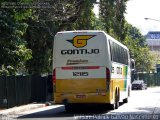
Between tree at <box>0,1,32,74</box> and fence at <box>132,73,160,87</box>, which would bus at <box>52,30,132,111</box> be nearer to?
tree at <box>0,1,32,74</box>

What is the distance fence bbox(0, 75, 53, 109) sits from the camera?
26.8 meters

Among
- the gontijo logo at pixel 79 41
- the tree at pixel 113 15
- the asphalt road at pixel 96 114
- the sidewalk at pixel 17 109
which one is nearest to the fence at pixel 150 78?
the tree at pixel 113 15

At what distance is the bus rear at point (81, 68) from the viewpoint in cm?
2308

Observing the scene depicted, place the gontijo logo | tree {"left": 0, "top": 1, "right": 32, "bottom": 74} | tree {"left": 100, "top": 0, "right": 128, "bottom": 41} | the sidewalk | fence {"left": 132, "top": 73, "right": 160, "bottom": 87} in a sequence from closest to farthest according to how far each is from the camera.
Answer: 1. the gontijo logo
2. the sidewalk
3. tree {"left": 0, "top": 1, "right": 32, "bottom": 74}
4. tree {"left": 100, "top": 0, "right": 128, "bottom": 41}
5. fence {"left": 132, "top": 73, "right": 160, "bottom": 87}

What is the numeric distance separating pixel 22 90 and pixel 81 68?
25.1 feet

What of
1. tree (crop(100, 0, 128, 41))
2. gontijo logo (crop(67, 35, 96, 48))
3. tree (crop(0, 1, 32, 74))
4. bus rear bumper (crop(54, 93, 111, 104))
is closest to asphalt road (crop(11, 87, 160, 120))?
bus rear bumper (crop(54, 93, 111, 104))

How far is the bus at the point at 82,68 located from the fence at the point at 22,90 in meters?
1.82

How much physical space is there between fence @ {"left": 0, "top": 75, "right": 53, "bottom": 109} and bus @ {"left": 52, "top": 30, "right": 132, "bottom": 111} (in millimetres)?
1817

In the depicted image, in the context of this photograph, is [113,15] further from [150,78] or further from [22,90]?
[150,78]

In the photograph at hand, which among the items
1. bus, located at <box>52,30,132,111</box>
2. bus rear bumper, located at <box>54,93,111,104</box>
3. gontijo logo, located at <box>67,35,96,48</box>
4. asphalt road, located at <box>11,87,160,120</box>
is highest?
gontijo logo, located at <box>67,35,96,48</box>

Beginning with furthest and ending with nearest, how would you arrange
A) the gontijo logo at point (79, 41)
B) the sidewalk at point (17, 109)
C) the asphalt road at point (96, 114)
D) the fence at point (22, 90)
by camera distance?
the fence at point (22, 90), the sidewalk at point (17, 109), the gontijo logo at point (79, 41), the asphalt road at point (96, 114)

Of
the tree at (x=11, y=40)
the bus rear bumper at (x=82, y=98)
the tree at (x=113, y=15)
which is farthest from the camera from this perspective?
the tree at (x=113, y=15)

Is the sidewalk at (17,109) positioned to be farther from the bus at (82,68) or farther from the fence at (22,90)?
the bus at (82,68)

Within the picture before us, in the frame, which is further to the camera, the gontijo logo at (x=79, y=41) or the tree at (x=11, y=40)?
the tree at (x=11, y=40)
